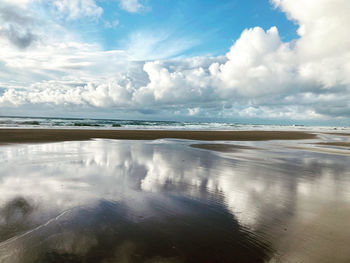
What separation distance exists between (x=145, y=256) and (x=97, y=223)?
1.56 meters

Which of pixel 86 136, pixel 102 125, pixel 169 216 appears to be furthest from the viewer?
pixel 102 125

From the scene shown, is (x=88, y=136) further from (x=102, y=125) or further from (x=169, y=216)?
(x=102, y=125)

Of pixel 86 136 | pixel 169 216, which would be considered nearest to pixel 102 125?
pixel 86 136

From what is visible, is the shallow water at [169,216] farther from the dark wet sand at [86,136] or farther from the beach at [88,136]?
the beach at [88,136]

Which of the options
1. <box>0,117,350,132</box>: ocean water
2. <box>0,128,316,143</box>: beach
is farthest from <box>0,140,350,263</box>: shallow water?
<box>0,117,350,132</box>: ocean water

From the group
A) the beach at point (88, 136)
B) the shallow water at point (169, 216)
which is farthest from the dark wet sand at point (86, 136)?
the shallow water at point (169, 216)

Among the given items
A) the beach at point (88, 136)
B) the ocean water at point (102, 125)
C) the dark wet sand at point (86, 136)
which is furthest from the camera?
the ocean water at point (102, 125)

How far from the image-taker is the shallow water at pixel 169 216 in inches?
136

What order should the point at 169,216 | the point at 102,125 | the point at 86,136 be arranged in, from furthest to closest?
the point at 102,125, the point at 86,136, the point at 169,216

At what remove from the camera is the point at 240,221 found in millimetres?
4672

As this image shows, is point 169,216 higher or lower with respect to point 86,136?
higher

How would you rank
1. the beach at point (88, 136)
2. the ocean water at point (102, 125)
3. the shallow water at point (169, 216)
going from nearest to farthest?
1. the shallow water at point (169, 216)
2. the beach at point (88, 136)
3. the ocean water at point (102, 125)

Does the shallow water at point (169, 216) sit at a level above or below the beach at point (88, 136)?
above

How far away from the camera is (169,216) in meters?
4.82
